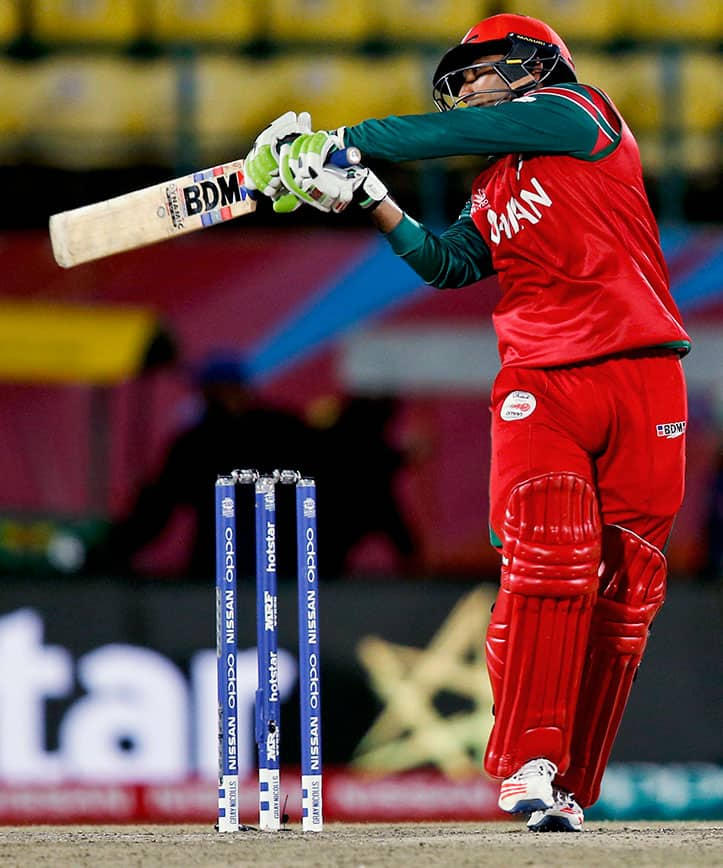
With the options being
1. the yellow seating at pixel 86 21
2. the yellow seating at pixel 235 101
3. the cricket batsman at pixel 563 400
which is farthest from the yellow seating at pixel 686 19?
the cricket batsman at pixel 563 400

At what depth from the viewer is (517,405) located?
4051mm

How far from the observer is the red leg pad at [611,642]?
13.4 ft

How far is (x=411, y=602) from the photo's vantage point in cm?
682

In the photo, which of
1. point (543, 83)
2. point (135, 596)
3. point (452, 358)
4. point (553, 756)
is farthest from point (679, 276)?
point (553, 756)

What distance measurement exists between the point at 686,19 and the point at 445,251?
562 cm

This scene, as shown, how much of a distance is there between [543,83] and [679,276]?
378 centimetres

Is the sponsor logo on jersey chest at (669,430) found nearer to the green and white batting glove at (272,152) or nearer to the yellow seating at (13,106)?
the green and white batting glove at (272,152)

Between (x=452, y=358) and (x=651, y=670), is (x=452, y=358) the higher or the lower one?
the higher one

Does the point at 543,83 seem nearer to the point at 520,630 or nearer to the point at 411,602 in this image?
the point at 520,630

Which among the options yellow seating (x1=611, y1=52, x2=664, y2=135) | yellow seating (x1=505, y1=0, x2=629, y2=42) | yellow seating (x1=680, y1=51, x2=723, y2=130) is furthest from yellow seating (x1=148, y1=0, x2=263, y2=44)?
yellow seating (x1=680, y1=51, x2=723, y2=130)

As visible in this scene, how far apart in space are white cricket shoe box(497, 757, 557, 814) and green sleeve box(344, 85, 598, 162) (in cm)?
136

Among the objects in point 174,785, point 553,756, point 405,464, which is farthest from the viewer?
point 405,464

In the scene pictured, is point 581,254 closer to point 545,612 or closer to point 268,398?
point 545,612

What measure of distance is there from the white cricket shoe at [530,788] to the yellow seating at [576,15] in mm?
6006
